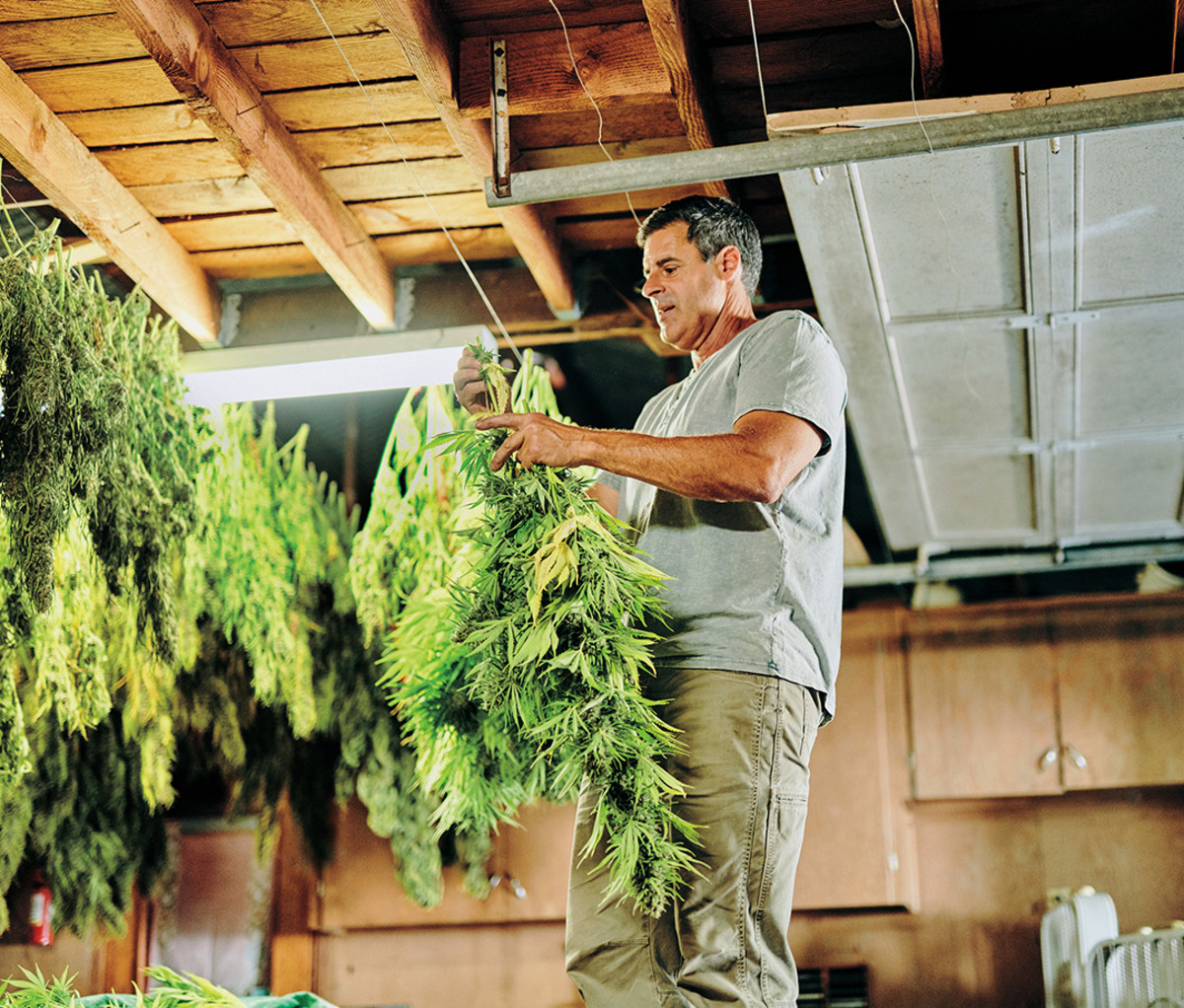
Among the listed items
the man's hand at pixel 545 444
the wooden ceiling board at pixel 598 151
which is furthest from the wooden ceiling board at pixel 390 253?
the man's hand at pixel 545 444

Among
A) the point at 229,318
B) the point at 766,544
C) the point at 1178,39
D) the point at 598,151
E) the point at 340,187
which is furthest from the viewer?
the point at 229,318

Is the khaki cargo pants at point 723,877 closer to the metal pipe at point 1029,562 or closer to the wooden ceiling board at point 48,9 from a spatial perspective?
the wooden ceiling board at point 48,9

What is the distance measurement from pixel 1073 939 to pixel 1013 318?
211 centimetres

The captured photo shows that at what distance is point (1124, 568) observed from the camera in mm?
5191

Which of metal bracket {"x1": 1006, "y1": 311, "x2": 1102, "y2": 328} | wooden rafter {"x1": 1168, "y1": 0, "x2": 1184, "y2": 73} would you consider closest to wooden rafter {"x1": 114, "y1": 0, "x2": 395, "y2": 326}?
metal bracket {"x1": 1006, "y1": 311, "x2": 1102, "y2": 328}

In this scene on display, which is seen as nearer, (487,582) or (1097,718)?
(487,582)

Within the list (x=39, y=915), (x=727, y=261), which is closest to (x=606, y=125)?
(x=727, y=261)

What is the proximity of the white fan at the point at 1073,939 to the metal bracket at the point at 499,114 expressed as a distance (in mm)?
2839

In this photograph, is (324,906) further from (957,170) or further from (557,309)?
(957,170)

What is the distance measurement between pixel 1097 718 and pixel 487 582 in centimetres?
386

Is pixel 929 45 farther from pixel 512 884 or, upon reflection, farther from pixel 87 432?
pixel 512 884

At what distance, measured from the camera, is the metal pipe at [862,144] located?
7.08ft

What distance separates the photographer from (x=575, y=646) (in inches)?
72.4

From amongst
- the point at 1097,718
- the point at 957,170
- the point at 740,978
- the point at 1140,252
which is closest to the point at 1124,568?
the point at 1097,718
